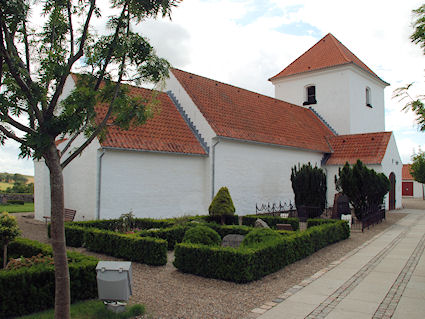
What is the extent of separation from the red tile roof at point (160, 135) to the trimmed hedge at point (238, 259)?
669 cm

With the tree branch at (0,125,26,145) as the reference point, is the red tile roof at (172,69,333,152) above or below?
above

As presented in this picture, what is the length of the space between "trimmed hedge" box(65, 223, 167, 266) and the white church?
2.71 metres

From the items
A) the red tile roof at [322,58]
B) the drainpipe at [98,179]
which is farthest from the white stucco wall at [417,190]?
the drainpipe at [98,179]

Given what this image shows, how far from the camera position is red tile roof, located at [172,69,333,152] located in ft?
60.6

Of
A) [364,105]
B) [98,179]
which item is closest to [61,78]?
[98,179]

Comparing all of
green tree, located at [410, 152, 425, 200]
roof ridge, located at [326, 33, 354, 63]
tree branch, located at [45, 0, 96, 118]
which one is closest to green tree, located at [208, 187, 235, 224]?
tree branch, located at [45, 0, 96, 118]

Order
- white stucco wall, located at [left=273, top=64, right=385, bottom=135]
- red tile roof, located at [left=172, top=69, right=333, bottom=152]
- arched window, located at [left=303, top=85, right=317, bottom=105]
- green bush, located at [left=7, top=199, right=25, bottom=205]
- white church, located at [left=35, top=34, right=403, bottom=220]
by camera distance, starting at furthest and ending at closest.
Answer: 1. arched window, located at [left=303, top=85, right=317, bottom=105]
2. white stucco wall, located at [left=273, top=64, right=385, bottom=135]
3. green bush, located at [left=7, top=199, right=25, bottom=205]
4. red tile roof, located at [left=172, top=69, right=333, bottom=152]
5. white church, located at [left=35, top=34, right=403, bottom=220]

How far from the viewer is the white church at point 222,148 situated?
14.2m

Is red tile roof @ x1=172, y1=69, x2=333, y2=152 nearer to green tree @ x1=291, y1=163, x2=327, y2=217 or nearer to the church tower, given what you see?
green tree @ x1=291, y1=163, x2=327, y2=217

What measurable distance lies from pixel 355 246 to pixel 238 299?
673cm

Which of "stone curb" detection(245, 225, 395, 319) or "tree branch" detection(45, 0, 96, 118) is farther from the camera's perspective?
"stone curb" detection(245, 225, 395, 319)

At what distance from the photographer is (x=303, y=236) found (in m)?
9.99

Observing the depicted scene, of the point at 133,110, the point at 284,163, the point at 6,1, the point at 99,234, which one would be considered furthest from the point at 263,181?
the point at 6,1

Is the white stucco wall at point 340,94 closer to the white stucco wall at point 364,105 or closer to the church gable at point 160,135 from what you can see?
the white stucco wall at point 364,105
